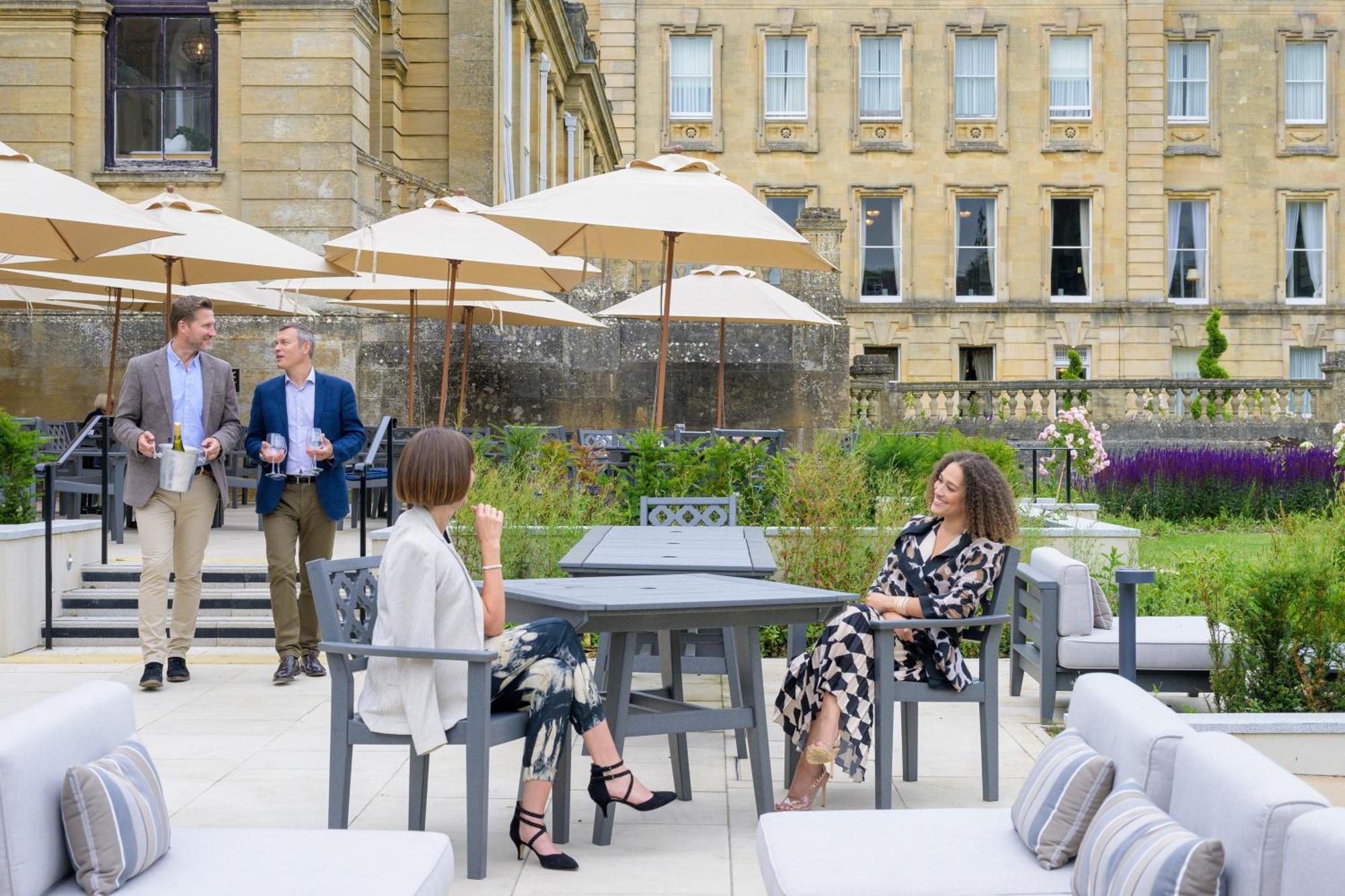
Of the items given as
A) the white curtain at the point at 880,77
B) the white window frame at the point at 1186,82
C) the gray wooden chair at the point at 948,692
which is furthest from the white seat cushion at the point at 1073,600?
the white window frame at the point at 1186,82

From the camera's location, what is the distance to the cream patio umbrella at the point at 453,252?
39.5ft

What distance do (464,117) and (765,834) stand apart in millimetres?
19736

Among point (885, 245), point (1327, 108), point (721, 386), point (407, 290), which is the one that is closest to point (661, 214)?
point (407, 290)

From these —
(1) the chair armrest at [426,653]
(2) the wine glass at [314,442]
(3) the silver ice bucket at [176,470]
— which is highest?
(2) the wine glass at [314,442]

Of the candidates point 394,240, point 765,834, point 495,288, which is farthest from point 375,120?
point 765,834

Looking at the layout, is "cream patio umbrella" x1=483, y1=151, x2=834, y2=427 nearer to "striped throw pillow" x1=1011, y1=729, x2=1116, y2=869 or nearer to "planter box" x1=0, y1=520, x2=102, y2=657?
"planter box" x1=0, y1=520, x2=102, y2=657

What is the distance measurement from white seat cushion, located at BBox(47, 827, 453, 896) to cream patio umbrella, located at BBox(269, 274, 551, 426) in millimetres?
9823

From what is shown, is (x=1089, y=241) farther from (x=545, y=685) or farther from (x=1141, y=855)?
(x=1141, y=855)

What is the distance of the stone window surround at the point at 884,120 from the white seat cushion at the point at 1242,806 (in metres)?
36.9

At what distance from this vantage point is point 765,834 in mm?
3863

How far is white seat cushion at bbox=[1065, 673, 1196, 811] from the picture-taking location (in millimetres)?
3311

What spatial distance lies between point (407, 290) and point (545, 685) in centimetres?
1050

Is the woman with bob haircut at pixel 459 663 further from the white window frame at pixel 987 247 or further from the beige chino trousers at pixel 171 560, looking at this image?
the white window frame at pixel 987 247

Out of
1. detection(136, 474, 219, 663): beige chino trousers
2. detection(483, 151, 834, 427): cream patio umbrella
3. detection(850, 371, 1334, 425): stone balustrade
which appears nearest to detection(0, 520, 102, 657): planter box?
detection(136, 474, 219, 663): beige chino trousers
